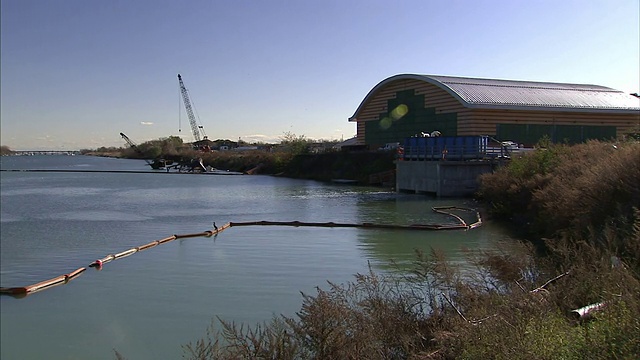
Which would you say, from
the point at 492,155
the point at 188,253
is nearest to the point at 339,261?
the point at 188,253

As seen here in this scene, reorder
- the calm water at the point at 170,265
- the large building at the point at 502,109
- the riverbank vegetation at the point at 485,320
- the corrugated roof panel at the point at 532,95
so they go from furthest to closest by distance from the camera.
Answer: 1. the corrugated roof panel at the point at 532,95
2. the large building at the point at 502,109
3. the calm water at the point at 170,265
4. the riverbank vegetation at the point at 485,320

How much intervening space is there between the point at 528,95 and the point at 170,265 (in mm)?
38583

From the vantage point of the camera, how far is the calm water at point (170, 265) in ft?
36.2

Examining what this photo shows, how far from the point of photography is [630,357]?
5223 millimetres

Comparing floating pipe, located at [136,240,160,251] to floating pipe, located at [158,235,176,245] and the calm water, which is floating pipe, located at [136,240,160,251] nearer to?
floating pipe, located at [158,235,176,245]

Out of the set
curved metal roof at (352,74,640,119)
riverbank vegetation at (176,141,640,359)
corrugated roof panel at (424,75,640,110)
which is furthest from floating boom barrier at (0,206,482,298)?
corrugated roof panel at (424,75,640,110)

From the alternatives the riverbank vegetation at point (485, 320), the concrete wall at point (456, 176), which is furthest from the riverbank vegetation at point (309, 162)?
the riverbank vegetation at point (485, 320)

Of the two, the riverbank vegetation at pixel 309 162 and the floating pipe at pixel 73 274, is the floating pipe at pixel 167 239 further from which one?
the riverbank vegetation at pixel 309 162

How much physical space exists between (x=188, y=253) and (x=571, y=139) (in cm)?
3678

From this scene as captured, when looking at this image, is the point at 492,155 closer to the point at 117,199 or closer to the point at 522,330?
the point at 117,199

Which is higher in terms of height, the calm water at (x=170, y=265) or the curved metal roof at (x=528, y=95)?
the curved metal roof at (x=528, y=95)

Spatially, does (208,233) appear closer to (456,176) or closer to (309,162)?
(456,176)

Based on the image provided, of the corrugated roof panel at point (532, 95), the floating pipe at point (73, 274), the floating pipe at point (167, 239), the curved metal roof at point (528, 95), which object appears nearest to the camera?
the floating pipe at point (73, 274)

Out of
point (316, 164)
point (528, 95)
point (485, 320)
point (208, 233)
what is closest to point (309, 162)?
point (316, 164)
